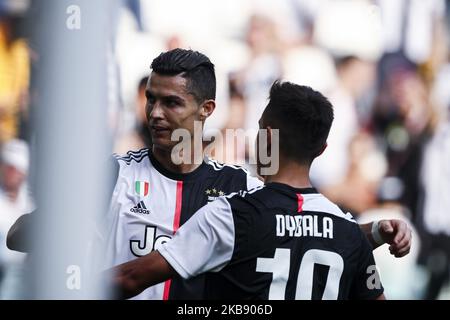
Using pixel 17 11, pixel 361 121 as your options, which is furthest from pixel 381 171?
pixel 17 11

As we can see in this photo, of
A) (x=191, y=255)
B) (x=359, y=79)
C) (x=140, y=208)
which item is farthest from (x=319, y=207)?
(x=359, y=79)

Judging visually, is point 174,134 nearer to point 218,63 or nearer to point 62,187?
point 62,187

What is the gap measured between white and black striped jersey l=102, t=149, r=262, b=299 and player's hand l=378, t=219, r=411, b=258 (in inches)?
29.1

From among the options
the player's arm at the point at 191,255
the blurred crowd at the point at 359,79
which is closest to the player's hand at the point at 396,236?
the player's arm at the point at 191,255

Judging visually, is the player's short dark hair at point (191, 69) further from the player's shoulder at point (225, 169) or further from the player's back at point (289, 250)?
the player's back at point (289, 250)

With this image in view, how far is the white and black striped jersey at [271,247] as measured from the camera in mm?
2336

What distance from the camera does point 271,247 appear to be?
2363 millimetres

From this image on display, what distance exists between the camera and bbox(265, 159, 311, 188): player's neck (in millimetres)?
2488

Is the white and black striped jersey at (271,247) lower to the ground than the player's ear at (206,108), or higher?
lower

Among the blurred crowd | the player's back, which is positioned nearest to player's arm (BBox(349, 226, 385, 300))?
the player's back

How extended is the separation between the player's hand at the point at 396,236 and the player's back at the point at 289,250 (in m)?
0.12

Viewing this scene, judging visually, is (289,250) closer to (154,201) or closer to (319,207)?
(319,207)

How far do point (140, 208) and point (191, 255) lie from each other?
2.85 ft

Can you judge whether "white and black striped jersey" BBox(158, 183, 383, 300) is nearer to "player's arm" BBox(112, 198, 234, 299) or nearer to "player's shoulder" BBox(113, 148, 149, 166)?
"player's arm" BBox(112, 198, 234, 299)
